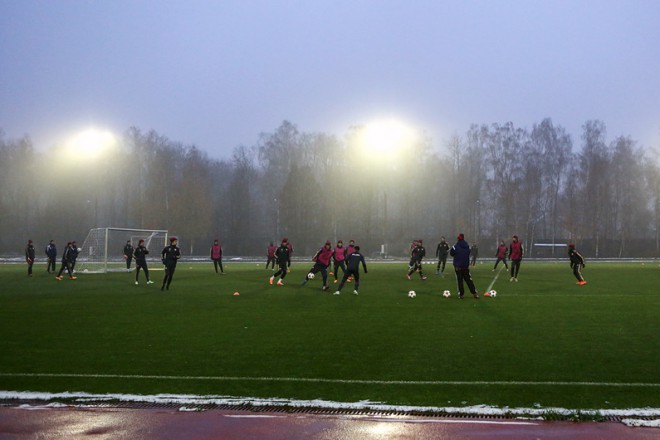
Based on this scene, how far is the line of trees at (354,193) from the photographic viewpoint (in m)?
75.4

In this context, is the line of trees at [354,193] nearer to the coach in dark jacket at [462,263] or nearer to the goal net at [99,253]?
the goal net at [99,253]

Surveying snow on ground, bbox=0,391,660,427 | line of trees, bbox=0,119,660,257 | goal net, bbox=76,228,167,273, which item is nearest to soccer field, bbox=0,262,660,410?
snow on ground, bbox=0,391,660,427

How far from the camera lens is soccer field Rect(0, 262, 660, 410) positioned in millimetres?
8086

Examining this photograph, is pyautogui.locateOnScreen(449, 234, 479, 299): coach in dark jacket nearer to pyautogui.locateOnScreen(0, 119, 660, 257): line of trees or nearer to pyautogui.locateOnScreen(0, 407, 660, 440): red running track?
pyautogui.locateOnScreen(0, 407, 660, 440): red running track

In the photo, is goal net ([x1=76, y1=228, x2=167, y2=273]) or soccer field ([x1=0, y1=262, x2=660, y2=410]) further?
goal net ([x1=76, y1=228, x2=167, y2=273])

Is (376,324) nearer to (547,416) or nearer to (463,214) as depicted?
(547,416)

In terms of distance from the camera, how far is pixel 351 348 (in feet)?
36.0

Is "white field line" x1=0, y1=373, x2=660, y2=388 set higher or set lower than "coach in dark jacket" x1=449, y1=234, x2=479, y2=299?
lower

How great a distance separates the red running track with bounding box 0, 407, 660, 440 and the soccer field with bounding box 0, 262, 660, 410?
2.28 ft

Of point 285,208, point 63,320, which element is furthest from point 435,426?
point 285,208

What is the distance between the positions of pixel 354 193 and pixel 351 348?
69.8m

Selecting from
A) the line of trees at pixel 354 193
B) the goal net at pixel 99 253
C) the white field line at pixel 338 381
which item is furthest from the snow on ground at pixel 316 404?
the line of trees at pixel 354 193

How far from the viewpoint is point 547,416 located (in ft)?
22.4

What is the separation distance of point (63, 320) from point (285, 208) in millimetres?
59377
